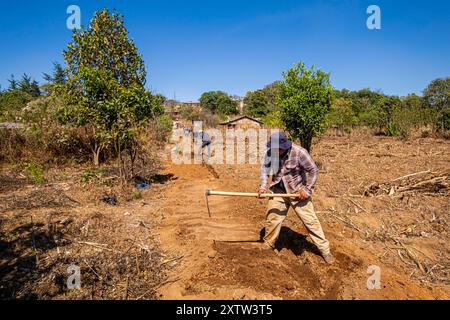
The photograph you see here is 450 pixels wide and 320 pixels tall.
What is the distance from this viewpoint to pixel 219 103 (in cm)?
6231

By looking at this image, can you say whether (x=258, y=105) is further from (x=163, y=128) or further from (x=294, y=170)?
(x=294, y=170)

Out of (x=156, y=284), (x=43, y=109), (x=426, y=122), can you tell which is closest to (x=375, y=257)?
(x=156, y=284)

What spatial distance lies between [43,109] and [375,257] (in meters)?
12.6

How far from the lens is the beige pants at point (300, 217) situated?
4.08 meters

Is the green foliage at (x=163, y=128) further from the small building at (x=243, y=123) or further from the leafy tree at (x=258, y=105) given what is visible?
the leafy tree at (x=258, y=105)

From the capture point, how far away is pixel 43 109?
11.8 metres

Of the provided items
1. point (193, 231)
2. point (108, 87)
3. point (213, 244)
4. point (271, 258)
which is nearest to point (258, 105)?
point (108, 87)

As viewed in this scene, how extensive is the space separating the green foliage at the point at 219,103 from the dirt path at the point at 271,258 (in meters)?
53.6

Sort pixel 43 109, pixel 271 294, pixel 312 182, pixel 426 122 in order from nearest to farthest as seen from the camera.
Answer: pixel 271 294, pixel 312 182, pixel 43 109, pixel 426 122

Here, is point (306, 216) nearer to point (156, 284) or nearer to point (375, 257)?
point (375, 257)

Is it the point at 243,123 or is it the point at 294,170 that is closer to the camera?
the point at 294,170

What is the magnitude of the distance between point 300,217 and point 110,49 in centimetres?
863

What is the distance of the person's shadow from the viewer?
4.55m

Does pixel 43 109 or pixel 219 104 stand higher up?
pixel 219 104
